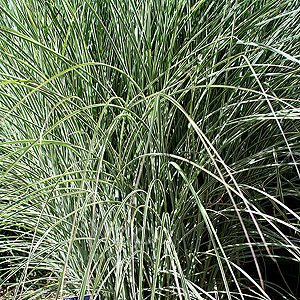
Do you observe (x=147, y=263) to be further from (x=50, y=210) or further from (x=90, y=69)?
(x=90, y=69)

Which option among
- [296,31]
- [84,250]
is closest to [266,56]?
[296,31]

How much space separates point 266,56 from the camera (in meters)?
1.14

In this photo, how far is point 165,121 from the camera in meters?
Result: 1.02

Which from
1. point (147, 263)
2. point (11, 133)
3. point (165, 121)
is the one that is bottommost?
point (147, 263)

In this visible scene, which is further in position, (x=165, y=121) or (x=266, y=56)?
(x=266, y=56)

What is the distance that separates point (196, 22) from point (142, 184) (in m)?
0.53

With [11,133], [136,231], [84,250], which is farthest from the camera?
[11,133]

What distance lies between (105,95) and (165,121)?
0.23 m

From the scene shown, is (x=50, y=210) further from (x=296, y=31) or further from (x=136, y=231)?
(x=296, y=31)

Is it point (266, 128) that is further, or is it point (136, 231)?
point (266, 128)

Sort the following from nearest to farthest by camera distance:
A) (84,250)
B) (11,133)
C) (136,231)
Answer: (136,231), (84,250), (11,133)

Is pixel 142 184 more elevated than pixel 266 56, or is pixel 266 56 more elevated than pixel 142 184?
pixel 266 56

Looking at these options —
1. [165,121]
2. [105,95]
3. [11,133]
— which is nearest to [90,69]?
[105,95]

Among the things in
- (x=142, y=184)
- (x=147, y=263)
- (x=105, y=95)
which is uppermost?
(x=105, y=95)
